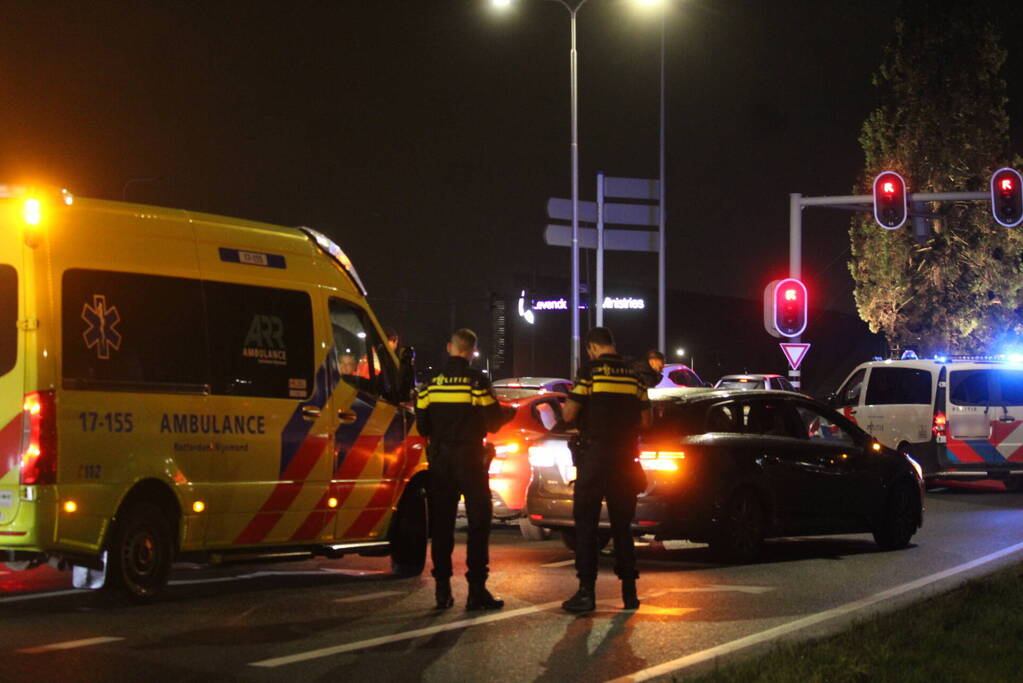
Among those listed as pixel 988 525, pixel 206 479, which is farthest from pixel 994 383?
pixel 206 479

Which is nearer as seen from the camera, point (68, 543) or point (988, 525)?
point (68, 543)

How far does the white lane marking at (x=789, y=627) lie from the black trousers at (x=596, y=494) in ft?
4.02

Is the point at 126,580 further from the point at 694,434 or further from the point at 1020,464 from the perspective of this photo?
the point at 1020,464

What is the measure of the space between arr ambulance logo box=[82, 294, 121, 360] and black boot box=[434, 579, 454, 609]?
253 cm

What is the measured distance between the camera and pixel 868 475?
13.9 metres

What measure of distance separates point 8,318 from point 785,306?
21.7 metres

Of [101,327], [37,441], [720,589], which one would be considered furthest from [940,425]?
[37,441]

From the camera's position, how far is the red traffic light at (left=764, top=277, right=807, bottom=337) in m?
29.1

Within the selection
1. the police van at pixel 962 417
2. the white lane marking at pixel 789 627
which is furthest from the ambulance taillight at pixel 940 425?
the white lane marking at pixel 789 627

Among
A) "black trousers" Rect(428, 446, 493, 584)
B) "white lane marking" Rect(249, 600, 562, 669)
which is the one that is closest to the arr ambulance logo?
"black trousers" Rect(428, 446, 493, 584)

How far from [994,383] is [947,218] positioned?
2539cm

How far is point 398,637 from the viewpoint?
28.7 ft

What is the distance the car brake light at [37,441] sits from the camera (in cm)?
900

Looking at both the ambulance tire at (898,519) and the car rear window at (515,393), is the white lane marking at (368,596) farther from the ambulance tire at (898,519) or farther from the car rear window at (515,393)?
the car rear window at (515,393)
